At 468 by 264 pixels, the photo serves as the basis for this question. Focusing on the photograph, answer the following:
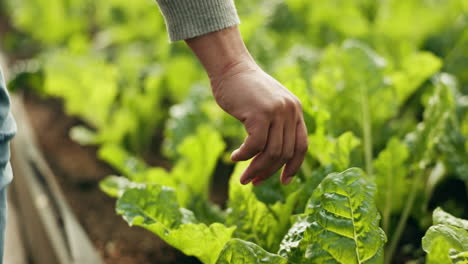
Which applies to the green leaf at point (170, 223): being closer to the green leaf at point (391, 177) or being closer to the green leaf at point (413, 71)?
the green leaf at point (391, 177)

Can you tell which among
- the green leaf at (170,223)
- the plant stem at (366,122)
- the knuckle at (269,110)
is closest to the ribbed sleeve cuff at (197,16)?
the knuckle at (269,110)

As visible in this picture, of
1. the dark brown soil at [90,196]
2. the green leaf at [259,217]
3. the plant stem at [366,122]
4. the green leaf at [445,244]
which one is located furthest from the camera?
the dark brown soil at [90,196]

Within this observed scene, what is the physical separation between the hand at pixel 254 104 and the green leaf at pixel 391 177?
587 millimetres

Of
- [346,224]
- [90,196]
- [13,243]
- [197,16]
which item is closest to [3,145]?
[197,16]

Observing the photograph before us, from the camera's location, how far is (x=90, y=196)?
2.02 metres

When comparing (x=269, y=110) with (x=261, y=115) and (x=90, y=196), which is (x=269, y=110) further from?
(x=90, y=196)

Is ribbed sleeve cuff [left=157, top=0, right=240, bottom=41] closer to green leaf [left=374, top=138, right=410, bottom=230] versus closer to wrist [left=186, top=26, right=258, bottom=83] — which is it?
wrist [left=186, top=26, right=258, bottom=83]

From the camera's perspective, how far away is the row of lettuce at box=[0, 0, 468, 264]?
39.8 inches

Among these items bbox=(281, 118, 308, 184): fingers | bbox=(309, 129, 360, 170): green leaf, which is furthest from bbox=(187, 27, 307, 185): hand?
bbox=(309, 129, 360, 170): green leaf

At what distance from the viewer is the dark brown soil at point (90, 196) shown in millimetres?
1654

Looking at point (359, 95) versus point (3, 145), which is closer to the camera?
point (3, 145)

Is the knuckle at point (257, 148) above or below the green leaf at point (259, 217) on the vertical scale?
above

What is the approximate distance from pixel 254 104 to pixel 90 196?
4.61 feet

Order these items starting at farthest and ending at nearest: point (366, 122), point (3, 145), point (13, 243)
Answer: point (13, 243) < point (366, 122) < point (3, 145)
